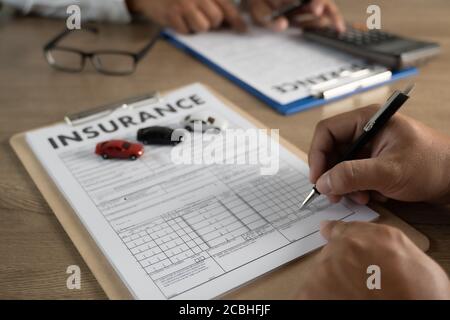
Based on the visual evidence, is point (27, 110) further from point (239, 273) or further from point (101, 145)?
point (239, 273)

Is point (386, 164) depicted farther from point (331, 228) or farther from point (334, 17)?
point (334, 17)

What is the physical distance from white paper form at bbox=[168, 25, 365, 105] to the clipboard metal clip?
0.49ft

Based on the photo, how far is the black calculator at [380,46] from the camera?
0.83m

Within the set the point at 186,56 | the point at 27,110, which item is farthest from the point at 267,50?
the point at 27,110

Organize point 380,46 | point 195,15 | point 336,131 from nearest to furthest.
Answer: point 336,131
point 380,46
point 195,15

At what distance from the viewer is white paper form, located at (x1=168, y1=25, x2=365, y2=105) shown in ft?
2.64

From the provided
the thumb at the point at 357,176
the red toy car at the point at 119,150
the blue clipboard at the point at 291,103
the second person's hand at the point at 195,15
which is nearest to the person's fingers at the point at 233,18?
the second person's hand at the point at 195,15

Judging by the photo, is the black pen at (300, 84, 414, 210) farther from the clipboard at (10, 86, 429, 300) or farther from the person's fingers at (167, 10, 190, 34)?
the person's fingers at (167, 10, 190, 34)

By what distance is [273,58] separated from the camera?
89 centimetres

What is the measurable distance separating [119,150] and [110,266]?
7.4 inches

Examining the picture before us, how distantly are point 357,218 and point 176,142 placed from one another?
26 centimetres
